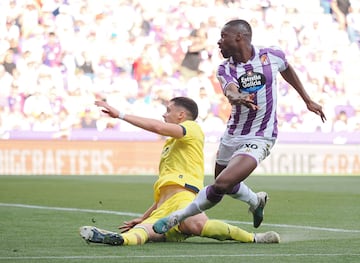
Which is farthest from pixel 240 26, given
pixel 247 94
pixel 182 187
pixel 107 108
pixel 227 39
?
pixel 107 108

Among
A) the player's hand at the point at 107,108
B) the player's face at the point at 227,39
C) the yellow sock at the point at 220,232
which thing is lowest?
the yellow sock at the point at 220,232

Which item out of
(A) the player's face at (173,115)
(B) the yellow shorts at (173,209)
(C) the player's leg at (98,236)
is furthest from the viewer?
(A) the player's face at (173,115)

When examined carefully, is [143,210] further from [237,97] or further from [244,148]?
[237,97]

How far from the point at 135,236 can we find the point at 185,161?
895 millimetres

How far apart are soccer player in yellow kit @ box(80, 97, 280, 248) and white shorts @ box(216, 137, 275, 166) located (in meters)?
0.42

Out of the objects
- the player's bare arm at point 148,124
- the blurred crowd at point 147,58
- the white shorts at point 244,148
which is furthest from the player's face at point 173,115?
the blurred crowd at point 147,58

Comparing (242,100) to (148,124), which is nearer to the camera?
(148,124)

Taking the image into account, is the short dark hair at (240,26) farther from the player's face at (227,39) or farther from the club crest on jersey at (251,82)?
the club crest on jersey at (251,82)

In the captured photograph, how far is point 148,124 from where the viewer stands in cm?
763

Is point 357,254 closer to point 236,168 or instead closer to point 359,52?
point 236,168

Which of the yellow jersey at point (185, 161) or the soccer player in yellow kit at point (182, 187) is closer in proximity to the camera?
the soccer player in yellow kit at point (182, 187)

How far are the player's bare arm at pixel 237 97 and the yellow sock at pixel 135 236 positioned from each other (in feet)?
4.30

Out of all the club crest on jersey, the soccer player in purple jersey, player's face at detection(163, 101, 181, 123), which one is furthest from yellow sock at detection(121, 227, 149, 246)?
the club crest on jersey

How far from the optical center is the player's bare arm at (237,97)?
26.2ft
